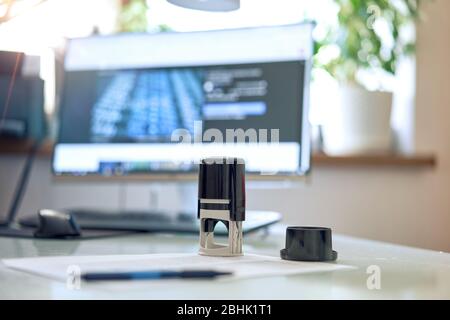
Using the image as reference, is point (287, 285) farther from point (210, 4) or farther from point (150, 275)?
point (210, 4)

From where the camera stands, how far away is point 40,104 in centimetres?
162

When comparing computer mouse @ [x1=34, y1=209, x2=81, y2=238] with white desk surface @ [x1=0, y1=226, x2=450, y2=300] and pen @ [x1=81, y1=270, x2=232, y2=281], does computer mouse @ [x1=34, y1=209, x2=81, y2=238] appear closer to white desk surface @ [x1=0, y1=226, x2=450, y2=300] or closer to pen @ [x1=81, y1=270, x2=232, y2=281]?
white desk surface @ [x1=0, y1=226, x2=450, y2=300]

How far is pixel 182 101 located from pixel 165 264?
2.19 ft

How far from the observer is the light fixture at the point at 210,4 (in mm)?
955

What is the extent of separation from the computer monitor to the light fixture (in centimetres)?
22

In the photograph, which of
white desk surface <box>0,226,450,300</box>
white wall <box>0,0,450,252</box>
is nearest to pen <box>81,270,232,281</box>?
white desk surface <box>0,226,450,300</box>

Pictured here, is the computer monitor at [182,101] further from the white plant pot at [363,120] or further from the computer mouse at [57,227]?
the white plant pot at [363,120]

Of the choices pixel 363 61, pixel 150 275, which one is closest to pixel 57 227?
pixel 150 275

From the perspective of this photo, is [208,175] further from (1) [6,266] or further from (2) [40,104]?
(2) [40,104]

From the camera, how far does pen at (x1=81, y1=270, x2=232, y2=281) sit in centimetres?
52

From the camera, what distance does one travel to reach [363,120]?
158 centimetres

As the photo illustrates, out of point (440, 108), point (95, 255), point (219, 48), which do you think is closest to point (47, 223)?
point (95, 255)

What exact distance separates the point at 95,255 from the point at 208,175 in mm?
162

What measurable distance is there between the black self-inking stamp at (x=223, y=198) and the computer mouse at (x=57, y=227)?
1.09 ft
